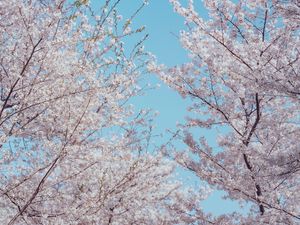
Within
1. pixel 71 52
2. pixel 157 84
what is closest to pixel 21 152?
pixel 71 52

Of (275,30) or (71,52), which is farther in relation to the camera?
(275,30)

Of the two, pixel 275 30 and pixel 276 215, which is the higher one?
pixel 275 30

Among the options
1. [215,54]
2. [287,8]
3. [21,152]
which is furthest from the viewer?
[215,54]

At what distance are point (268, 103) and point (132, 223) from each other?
3.98 m

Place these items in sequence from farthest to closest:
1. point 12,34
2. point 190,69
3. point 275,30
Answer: point 190,69 → point 275,30 → point 12,34

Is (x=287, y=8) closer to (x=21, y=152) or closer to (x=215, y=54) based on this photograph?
(x=215, y=54)

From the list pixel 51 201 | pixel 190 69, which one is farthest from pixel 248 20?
pixel 51 201

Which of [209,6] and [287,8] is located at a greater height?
[209,6]

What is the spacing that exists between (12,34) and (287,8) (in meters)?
4.08

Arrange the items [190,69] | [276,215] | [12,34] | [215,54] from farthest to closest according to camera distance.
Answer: [190,69] → [215,54] → [12,34] → [276,215]

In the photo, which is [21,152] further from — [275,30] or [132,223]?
[275,30]

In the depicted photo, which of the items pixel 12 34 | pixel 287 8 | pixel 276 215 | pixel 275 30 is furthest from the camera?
pixel 275 30

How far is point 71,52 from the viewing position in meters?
6.68

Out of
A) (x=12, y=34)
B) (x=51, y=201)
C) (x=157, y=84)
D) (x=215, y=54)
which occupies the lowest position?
(x=51, y=201)
